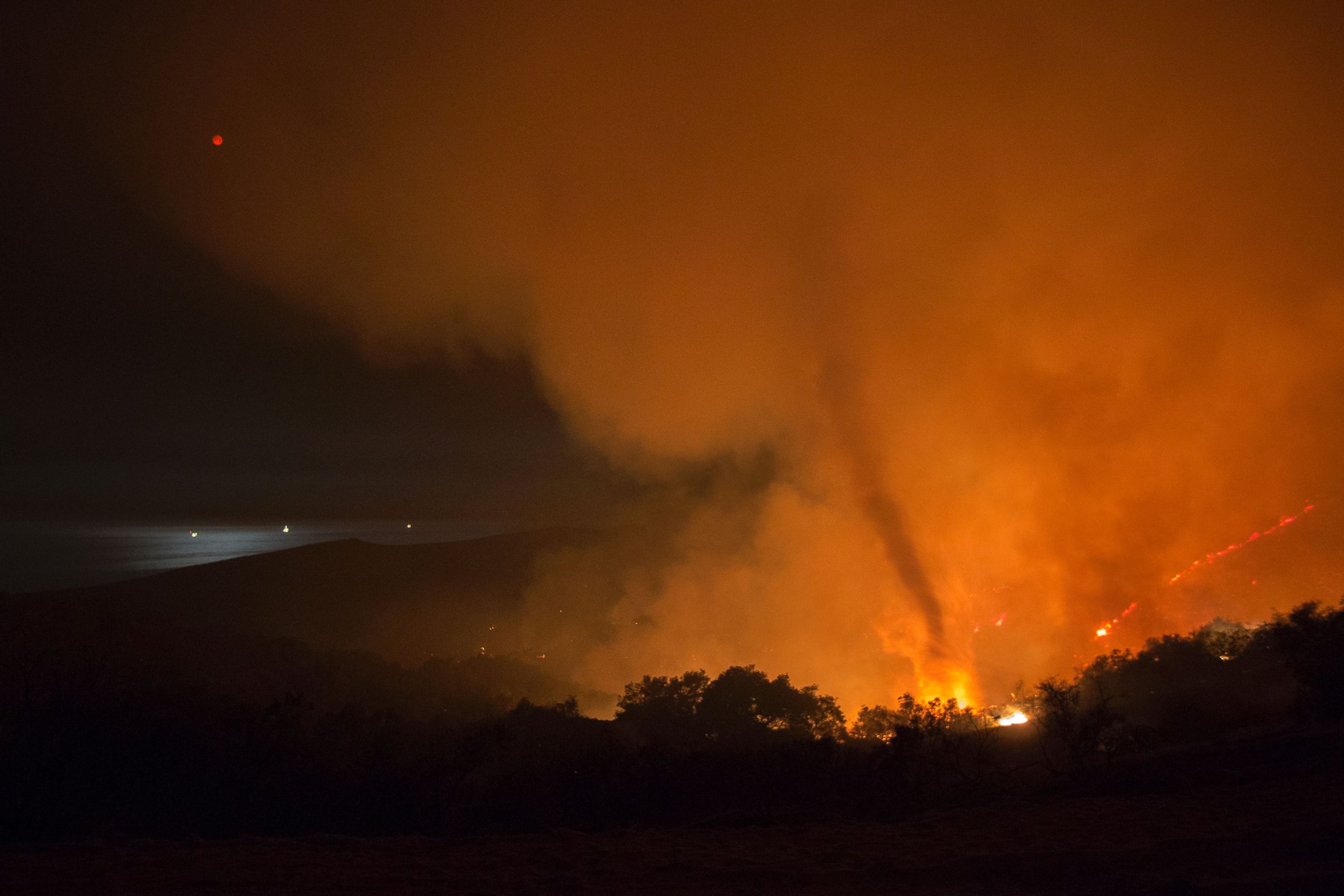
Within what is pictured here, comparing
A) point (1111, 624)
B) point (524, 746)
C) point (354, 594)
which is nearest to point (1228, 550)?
point (1111, 624)

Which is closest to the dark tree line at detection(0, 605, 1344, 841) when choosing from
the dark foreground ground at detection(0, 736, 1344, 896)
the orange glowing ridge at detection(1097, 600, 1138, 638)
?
the dark foreground ground at detection(0, 736, 1344, 896)

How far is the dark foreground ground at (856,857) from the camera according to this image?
741 centimetres

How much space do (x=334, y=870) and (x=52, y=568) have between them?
224ft

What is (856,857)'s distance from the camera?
28.3ft

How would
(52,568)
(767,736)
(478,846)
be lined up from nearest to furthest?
(478,846)
(767,736)
(52,568)

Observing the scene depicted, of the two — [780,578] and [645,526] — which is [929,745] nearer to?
[780,578]

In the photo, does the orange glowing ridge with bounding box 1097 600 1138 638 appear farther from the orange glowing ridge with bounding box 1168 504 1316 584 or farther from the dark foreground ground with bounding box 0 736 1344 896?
the dark foreground ground with bounding box 0 736 1344 896

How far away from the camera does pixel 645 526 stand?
4803 cm

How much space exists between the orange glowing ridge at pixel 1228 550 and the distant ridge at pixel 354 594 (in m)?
33.4

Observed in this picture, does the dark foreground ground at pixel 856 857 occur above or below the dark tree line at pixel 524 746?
below

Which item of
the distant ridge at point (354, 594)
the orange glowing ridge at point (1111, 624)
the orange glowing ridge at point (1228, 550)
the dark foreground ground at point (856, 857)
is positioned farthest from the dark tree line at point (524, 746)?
the distant ridge at point (354, 594)

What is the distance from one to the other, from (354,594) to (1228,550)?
4584cm

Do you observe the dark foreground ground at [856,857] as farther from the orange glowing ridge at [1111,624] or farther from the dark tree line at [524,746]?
the orange glowing ridge at [1111,624]

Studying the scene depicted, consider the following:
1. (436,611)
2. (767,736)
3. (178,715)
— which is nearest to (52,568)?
(436,611)
